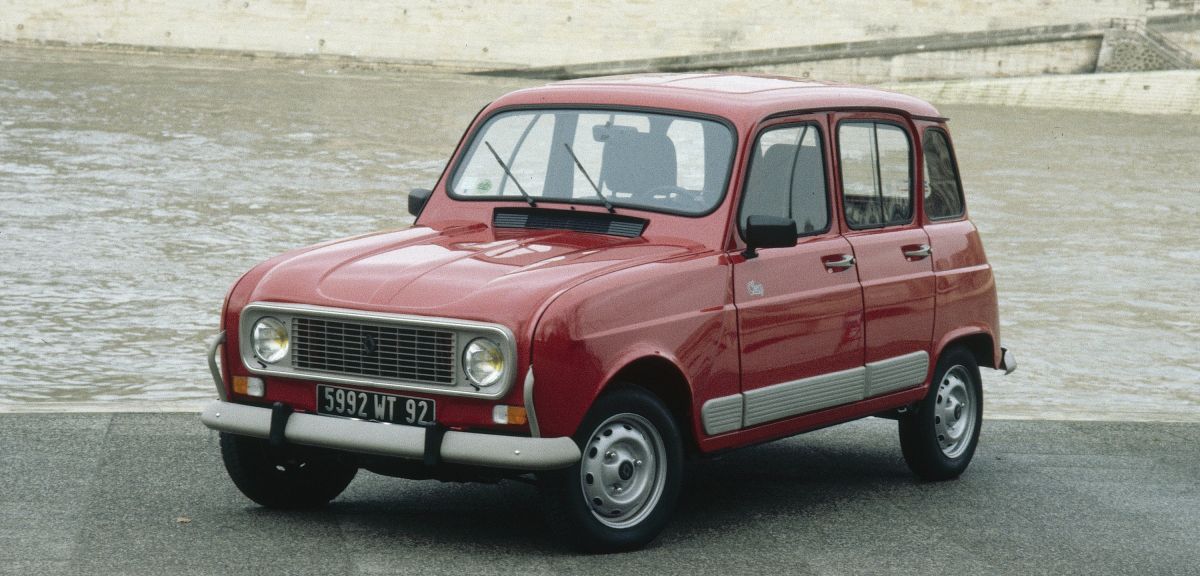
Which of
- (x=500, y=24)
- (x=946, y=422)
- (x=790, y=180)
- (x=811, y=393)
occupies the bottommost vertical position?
(x=500, y=24)

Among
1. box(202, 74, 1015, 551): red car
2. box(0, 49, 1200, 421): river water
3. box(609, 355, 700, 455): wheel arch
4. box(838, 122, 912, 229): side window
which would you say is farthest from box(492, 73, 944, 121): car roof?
box(0, 49, 1200, 421): river water

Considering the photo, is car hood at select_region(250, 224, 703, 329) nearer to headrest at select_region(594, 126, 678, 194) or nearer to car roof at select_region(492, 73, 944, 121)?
headrest at select_region(594, 126, 678, 194)

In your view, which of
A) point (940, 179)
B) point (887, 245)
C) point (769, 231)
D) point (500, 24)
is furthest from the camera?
point (500, 24)

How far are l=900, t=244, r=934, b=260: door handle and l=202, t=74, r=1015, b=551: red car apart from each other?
0.07ft

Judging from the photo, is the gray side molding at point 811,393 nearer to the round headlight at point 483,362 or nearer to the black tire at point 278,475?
the round headlight at point 483,362

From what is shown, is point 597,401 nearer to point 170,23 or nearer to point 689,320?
point 689,320

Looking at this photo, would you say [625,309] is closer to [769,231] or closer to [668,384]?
[668,384]

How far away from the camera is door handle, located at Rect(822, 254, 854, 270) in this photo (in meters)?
6.88

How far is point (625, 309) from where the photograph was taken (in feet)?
19.2

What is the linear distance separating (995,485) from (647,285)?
2.38 m

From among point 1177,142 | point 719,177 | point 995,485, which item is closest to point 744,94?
point 719,177

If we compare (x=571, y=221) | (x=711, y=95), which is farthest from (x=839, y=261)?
(x=571, y=221)

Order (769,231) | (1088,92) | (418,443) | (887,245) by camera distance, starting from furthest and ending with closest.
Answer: (1088,92) → (887,245) → (769,231) → (418,443)

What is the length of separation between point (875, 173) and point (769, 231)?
123cm
